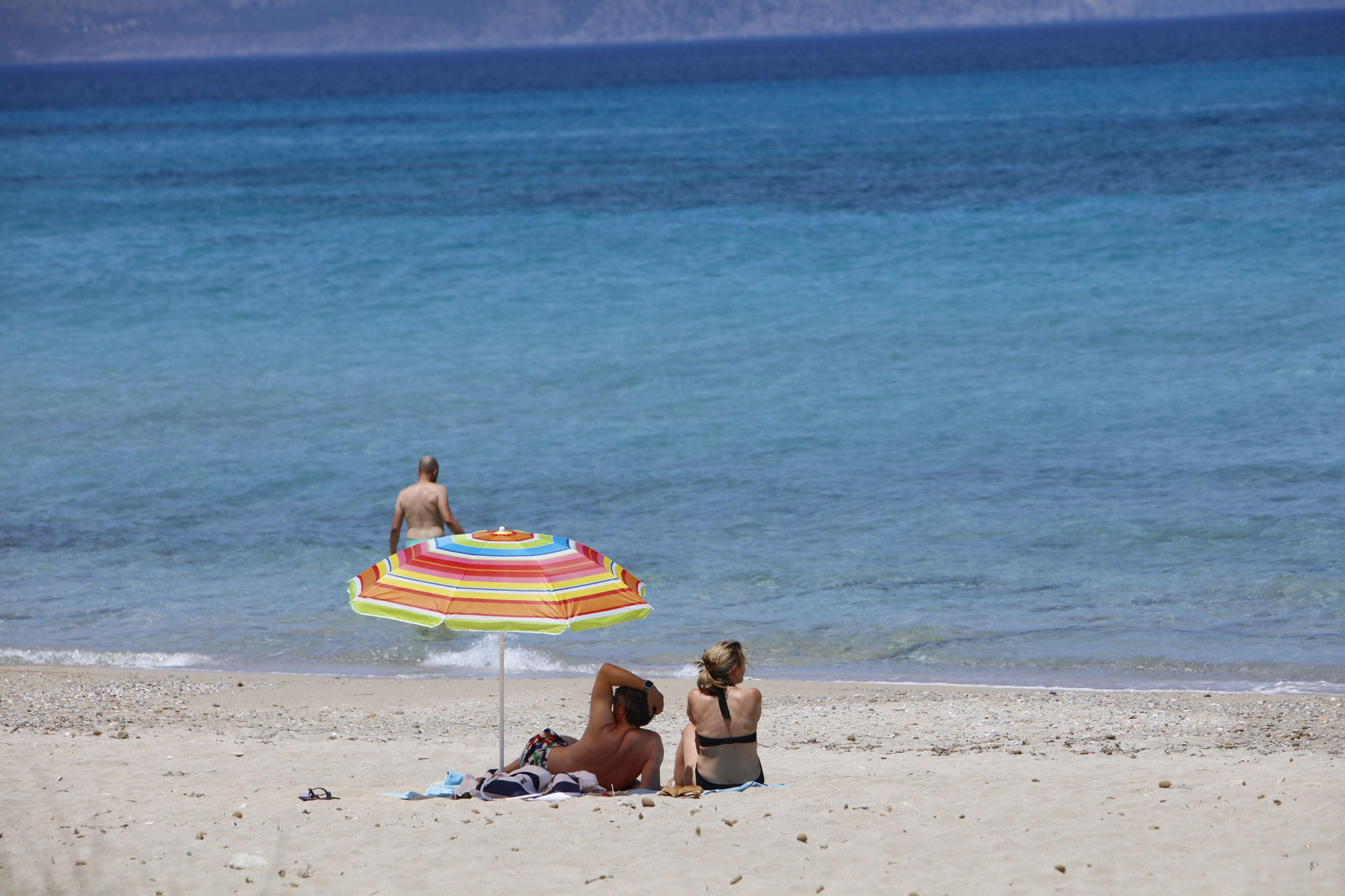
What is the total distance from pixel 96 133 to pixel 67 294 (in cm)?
4392

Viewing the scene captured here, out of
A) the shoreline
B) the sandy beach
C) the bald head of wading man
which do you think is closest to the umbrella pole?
the sandy beach

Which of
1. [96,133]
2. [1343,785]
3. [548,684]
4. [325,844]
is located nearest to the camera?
[325,844]

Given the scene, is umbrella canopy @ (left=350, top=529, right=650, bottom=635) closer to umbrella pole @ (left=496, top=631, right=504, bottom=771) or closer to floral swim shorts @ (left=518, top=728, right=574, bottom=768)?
umbrella pole @ (left=496, top=631, right=504, bottom=771)

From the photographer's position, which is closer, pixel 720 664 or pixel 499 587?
pixel 499 587

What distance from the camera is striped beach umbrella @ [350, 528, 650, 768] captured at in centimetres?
646

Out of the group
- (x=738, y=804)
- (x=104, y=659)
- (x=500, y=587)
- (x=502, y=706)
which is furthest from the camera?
(x=104, y=659)

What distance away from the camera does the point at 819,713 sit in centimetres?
918

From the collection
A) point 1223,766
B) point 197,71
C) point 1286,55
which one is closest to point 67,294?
point 1223,766

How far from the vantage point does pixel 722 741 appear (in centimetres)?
697

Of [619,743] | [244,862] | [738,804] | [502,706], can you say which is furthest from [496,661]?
[244,862]

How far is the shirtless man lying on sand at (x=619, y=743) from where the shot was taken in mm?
6992

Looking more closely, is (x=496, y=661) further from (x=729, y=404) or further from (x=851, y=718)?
(x=729, y=404)

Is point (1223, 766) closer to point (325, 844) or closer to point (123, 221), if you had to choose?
point (325, 844)

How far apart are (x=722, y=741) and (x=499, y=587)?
137cm
